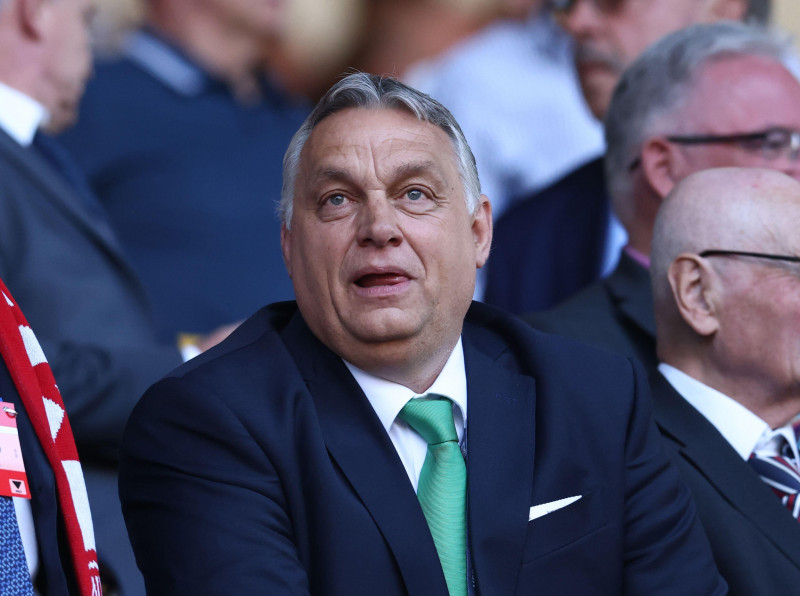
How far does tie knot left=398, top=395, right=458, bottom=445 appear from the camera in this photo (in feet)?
Answer: 6.84

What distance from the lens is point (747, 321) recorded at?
2637mm

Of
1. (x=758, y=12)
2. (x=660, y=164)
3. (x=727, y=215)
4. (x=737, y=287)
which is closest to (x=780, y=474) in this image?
(x=737, y=287)

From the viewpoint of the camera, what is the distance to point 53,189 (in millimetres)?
3107

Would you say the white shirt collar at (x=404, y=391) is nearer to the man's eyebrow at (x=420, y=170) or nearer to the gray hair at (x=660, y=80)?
the man's eyebrow at (x=420, y=170)

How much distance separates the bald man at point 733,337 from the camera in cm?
254

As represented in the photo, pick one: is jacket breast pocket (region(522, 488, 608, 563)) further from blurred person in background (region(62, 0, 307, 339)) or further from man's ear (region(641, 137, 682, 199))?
blurred person in background (region(62, 0, 307, 339))

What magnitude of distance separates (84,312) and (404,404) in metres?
1.23

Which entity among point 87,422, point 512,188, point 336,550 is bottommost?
point 336,550

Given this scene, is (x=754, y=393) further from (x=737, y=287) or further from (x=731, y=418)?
(x=737, y=287)

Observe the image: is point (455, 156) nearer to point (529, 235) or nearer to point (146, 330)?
point (146, 330)

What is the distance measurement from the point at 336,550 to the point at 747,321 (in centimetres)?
118

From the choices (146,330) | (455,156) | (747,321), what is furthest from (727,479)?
(146,330)

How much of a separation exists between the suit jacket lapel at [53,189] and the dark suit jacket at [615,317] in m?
1.10

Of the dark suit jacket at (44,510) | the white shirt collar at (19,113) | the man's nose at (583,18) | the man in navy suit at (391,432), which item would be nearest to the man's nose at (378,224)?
the man in navy suit at (391,432)
